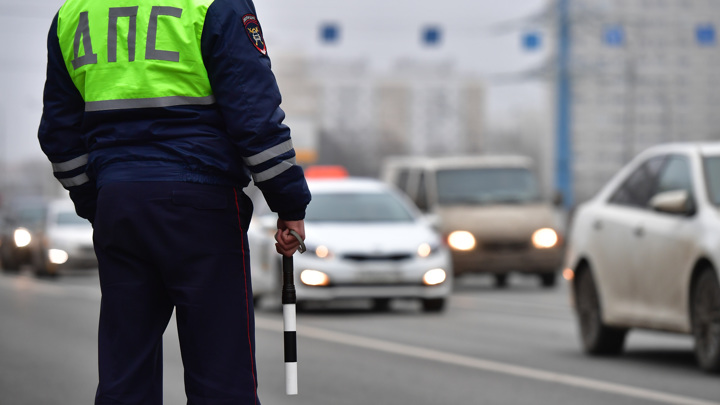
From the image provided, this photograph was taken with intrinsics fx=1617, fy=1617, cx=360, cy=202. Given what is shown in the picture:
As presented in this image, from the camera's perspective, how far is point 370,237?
17359 millimetres

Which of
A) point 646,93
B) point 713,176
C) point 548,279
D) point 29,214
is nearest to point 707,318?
point 713,176

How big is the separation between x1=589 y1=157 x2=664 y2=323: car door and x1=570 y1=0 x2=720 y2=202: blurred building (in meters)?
44.3

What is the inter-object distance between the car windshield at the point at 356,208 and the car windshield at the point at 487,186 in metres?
4.21

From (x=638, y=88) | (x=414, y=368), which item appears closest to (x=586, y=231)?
(x=414, y=368)

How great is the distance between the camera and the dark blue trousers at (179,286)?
15.1 feet

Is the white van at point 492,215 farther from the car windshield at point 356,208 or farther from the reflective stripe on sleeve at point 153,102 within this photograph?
the reflective stripe on sleeve at point 153,102

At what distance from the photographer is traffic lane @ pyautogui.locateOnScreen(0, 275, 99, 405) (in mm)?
9547

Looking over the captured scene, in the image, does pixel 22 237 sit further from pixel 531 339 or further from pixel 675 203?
pixel 675 203

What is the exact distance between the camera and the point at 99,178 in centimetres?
470

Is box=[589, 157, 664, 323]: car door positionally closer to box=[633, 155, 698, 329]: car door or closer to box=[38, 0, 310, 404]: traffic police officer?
box=[633, 155, 698, 329]: car door

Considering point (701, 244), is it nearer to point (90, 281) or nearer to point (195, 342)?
point (195, 342)

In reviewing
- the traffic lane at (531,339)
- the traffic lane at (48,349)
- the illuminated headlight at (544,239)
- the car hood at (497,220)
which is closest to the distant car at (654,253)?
the traffic lane at (531,339)

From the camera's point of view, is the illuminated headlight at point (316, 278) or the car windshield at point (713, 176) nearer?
the car windshield at point (713, 176)

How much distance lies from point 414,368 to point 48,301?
10.5 metres
